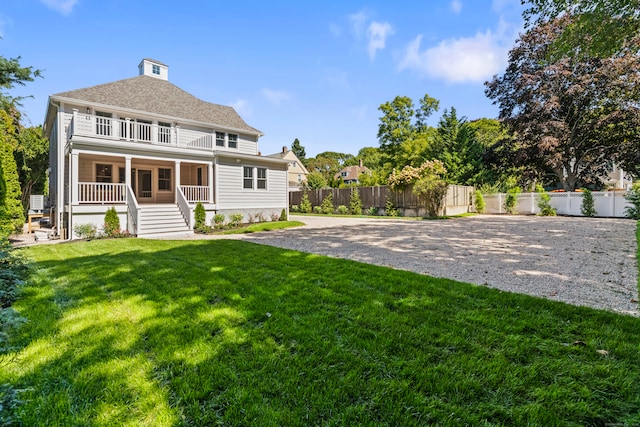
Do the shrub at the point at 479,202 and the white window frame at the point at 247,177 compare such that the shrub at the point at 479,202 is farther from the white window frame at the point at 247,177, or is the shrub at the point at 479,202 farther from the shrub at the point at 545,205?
the white window frame at the point at 247,177

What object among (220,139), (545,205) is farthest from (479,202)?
(220,139)

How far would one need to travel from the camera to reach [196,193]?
47.3ft

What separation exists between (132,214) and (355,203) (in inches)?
570

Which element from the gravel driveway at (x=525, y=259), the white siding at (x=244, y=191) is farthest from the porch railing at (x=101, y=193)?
the gravel driveway at (x=525, y=259)

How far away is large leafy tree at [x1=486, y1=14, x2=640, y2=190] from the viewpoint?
1975cm

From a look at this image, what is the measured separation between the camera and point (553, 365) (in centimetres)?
226

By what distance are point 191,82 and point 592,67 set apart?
26.9 meters

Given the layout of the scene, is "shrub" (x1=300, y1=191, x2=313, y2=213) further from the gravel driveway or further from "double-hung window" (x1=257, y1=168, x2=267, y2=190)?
the gravel driveway

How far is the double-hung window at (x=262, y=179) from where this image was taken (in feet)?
53.7

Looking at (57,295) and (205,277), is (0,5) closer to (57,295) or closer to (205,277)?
(57,295)

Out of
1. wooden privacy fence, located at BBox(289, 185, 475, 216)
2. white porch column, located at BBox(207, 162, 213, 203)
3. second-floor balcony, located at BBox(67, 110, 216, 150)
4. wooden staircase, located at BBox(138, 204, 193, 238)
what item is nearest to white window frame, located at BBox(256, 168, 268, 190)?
white porch column, located at BBox(207, 162, 213, 203)

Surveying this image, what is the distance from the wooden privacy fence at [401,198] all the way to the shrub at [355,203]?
220mm

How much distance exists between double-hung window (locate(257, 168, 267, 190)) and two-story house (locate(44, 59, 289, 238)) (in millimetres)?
22

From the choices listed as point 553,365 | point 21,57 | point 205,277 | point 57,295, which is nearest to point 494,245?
point 553,365
